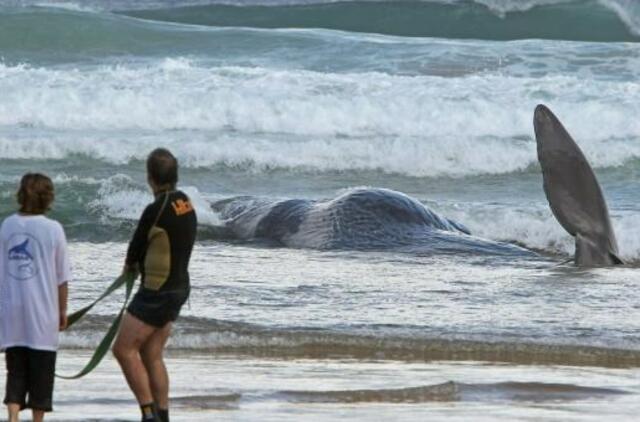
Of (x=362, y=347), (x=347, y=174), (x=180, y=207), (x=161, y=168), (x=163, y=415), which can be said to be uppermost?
(x=161, y=168)

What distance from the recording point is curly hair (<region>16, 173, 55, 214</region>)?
7035mm

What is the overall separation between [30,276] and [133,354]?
21.0 inches

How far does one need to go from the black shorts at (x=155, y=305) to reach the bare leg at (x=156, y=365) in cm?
7

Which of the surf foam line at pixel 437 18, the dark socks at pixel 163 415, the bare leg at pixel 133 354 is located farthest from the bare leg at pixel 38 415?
the surf foam line at pixel 437 18

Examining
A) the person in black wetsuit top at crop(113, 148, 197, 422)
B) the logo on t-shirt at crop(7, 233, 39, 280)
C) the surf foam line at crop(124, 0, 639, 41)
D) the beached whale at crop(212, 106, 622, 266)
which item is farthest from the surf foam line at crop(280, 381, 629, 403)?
the surf foam line at crop(124, 0, 639, 41)

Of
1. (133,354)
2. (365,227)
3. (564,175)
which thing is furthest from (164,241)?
(365,227)

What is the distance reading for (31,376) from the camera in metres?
7.21

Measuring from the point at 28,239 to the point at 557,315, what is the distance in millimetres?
4459

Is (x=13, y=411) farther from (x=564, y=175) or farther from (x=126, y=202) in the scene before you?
(x=126, y=202)

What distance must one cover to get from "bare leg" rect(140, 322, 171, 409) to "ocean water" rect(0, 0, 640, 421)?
372mm

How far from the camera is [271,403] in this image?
809 centimetres

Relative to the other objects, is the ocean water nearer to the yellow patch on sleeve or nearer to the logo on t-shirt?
the logo on t-shirt

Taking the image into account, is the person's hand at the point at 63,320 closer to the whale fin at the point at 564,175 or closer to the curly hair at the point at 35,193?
the curly hair at the point at 35,193

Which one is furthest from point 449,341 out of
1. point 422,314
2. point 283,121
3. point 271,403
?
point 283,121
